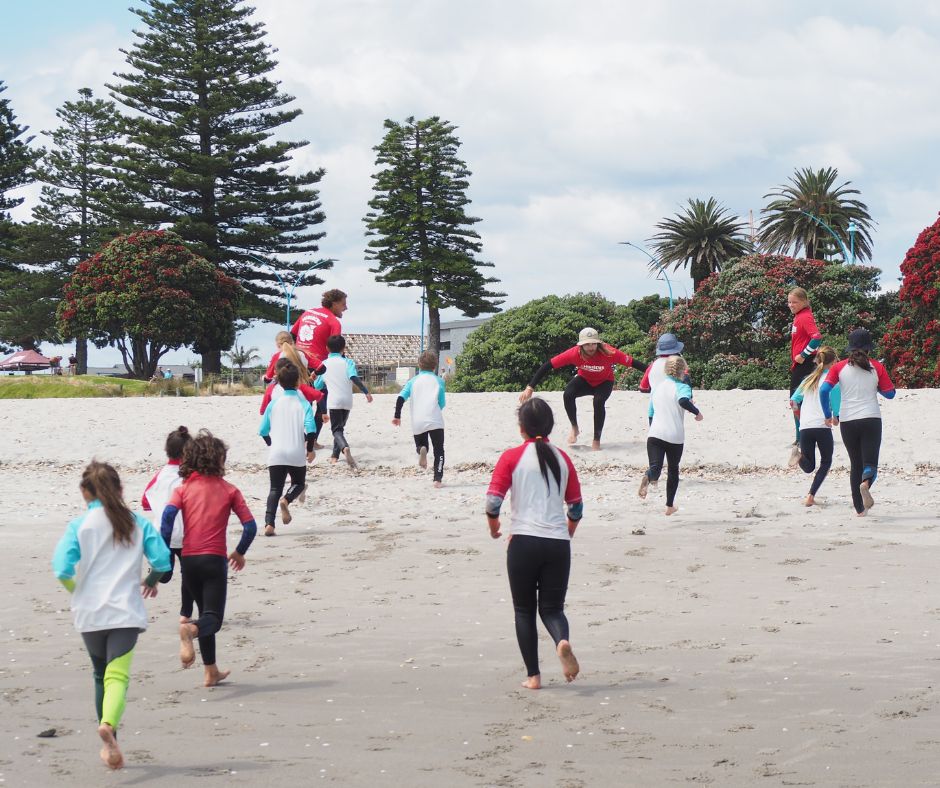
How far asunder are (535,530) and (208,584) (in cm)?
175

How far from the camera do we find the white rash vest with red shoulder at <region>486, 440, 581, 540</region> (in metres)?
5.92

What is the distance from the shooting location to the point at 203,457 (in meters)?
6.23

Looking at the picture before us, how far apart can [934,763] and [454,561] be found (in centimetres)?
546

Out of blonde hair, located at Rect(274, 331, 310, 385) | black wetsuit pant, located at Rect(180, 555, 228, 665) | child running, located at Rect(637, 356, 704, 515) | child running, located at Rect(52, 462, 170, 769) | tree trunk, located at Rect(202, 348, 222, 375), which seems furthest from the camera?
tree trunk, located at Rect(202, 348, 222, 375)

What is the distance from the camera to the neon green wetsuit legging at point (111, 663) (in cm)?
489

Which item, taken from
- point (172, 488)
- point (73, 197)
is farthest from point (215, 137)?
point (172, 488)

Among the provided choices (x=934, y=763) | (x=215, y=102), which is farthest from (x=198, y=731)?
(x=215, y=102)

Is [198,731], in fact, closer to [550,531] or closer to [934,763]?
[550,531]

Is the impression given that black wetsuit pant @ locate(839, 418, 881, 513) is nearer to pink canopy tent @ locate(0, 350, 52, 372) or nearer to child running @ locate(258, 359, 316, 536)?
child running @ locate(258, 359, 316, 536)

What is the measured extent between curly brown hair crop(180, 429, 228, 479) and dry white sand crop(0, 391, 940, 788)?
3.69 ft

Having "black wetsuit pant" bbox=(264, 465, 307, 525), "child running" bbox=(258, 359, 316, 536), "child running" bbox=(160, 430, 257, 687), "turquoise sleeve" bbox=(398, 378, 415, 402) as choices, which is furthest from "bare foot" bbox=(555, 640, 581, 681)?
"turquoise sleeve" bbox=(398, 378, 415, 402)

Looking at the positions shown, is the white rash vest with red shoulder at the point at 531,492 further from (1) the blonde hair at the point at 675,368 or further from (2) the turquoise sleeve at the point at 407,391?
(2) the turquoise sleeve at the point at 407,391

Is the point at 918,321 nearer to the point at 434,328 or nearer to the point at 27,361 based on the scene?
the point at 434,328

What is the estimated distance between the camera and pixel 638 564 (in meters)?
9.37
